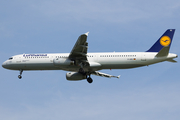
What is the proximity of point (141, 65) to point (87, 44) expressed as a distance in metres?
8.10

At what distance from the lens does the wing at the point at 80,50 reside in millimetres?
36000

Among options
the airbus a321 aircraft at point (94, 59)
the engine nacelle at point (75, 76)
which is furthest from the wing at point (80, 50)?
the engine nacelle at point (75, 76)

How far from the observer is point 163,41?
134 feet

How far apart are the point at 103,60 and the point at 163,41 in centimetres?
860

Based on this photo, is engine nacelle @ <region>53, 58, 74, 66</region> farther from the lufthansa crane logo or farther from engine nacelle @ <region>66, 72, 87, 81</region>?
the lufthansa crane logo

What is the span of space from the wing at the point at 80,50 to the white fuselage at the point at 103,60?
1.05 meters

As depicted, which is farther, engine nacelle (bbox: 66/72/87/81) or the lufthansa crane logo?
engine nacelle (bbox: 66/72/87/81)

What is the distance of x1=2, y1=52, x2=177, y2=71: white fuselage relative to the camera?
39.4 meters

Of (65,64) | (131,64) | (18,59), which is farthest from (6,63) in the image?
(131,64)

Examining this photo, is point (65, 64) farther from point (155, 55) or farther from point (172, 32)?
point (172, 32)

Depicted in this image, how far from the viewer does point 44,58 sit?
41469 millimetres

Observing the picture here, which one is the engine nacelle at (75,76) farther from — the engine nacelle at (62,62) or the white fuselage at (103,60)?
the engine nacelle at (62,62)

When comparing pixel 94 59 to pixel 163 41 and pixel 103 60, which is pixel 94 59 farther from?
pixel 163 41

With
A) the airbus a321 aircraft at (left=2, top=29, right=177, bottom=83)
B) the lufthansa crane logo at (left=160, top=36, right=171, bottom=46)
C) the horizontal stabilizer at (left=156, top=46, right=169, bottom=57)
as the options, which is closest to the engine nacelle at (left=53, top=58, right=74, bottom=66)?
the airbus a321 aircraft at (left=2, top=29, right=177, bottom=83)
